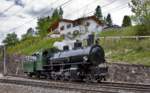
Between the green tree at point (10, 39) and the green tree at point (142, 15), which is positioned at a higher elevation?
the green tree at point (10, 39)

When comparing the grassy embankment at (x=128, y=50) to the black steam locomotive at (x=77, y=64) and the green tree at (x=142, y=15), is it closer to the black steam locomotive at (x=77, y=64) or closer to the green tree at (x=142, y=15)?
the green tree at (x=142, y=15)

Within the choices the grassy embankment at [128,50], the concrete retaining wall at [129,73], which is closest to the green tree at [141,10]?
the grassy embankment at [128,50]

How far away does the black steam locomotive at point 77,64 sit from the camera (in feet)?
88.4

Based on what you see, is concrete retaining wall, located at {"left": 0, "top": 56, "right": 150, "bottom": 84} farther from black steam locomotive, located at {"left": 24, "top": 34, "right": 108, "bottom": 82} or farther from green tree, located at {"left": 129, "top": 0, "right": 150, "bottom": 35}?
A: green tree, located at {"left": 129, "top": 0, "right": 150, "bottom": 35}

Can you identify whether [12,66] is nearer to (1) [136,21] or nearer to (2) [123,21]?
(1) [136,21]

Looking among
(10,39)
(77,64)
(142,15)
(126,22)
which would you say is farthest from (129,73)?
(10,39)

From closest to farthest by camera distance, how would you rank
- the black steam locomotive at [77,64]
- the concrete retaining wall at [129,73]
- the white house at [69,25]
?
the black steam locomotive at [77,64]
the concrete retaining wall at [129,73]
the white house at [69,25]

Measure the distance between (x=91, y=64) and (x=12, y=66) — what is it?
31.6 metres

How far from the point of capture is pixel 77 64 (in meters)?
27.5

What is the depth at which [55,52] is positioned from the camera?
32.1 meters

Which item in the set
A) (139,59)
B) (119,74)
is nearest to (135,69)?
(119,74)

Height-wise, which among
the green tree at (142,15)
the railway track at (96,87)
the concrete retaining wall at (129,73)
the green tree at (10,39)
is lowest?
the railway track at (96,87)

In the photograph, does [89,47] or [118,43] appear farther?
[118,43]

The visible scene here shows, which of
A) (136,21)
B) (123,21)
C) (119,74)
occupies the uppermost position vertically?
(123,21)
